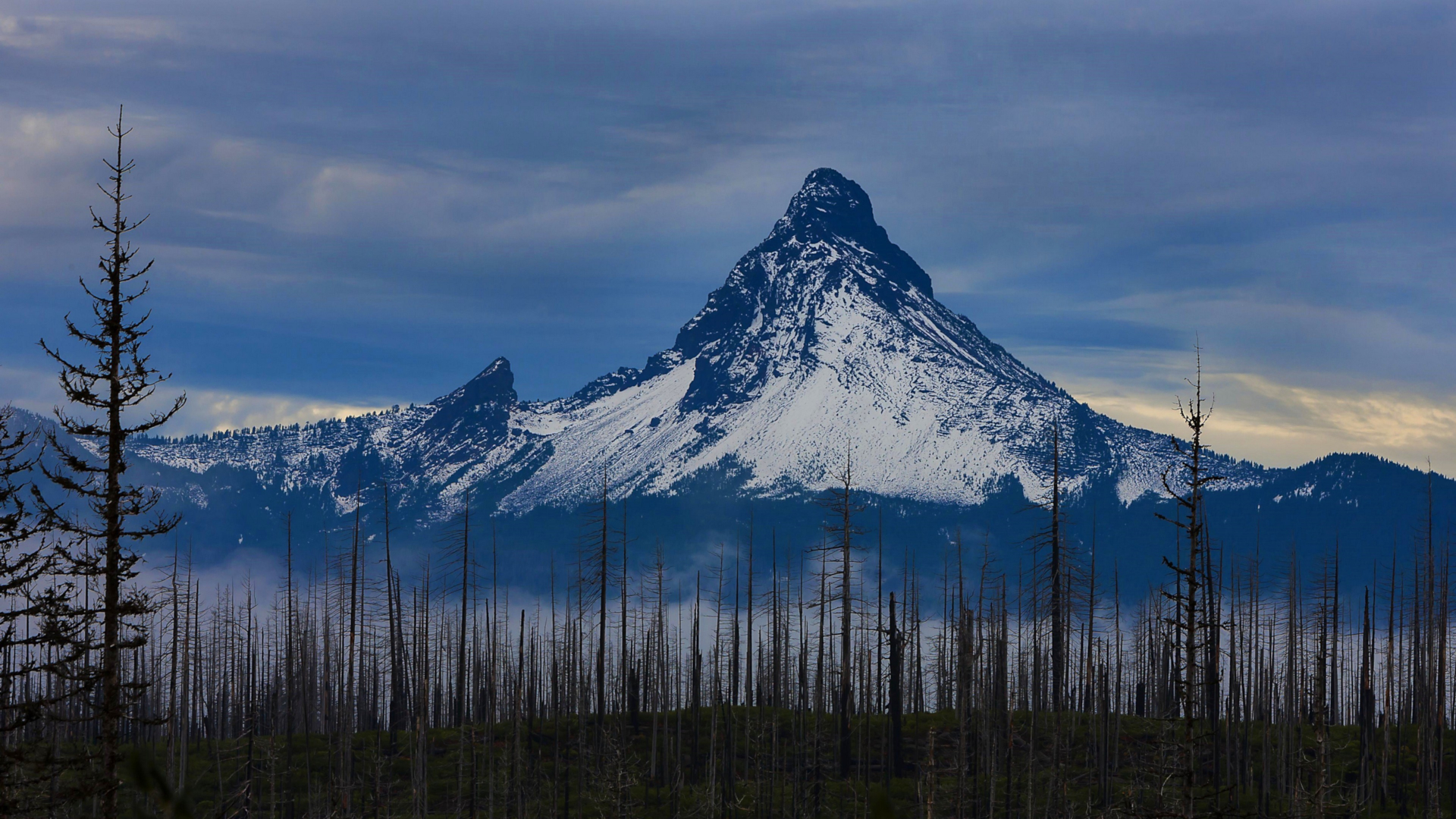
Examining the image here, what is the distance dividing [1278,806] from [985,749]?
17.0m

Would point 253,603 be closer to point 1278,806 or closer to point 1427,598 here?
point 1278,806

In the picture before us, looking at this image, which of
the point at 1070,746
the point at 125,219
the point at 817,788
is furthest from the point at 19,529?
the point at 1070,746

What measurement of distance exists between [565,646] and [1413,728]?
238 feet

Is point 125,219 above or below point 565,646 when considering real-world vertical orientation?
above

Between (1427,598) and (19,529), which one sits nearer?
(19,529)

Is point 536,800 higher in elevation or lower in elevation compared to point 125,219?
lower

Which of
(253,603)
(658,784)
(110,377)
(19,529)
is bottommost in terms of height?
(658,784)

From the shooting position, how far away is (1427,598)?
85562mm

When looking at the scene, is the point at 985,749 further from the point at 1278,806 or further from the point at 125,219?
the point at 125,219

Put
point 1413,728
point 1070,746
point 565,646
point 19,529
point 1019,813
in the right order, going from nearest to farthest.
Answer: point 19,529
point 1019,813
point 1070,746
point 1413,728
point 565,646

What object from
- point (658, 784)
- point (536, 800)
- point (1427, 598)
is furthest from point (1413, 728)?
point (536, 800)

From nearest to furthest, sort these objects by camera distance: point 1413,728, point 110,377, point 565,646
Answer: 1. point 110,377
2. point 1413,728
3. point 565,646

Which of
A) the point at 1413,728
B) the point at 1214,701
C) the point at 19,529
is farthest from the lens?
the point at 1413,728

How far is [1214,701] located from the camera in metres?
63.7
